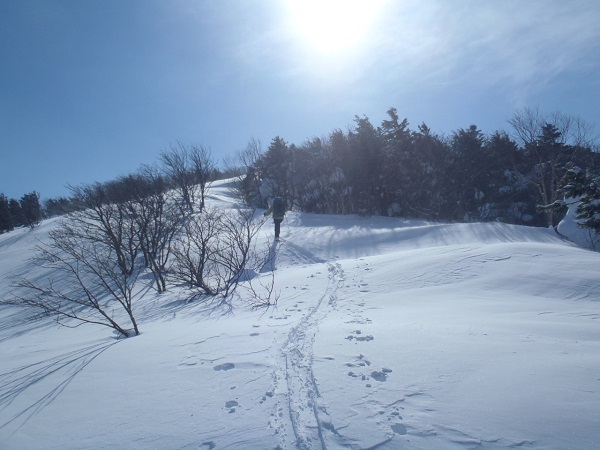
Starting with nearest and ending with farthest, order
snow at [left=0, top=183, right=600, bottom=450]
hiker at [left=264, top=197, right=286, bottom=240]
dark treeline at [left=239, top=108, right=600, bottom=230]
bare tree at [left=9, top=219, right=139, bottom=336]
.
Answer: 1. snow at [left=0, top=183, right=600, bottom=450]
2. bare tree at [left=9, top=219, right=139, bottom=336]
3. hiker at [left=264, top=197, right=286, bottom=240]
4. dark treeline at [left=239, top=108, right=600, bottom=230]

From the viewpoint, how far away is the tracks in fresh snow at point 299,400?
290 cm

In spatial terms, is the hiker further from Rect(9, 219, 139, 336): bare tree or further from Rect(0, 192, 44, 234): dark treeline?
Rect(0, 192, 44, 234): dark treeline

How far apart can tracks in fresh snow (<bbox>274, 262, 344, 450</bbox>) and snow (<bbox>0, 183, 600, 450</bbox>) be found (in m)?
0.02

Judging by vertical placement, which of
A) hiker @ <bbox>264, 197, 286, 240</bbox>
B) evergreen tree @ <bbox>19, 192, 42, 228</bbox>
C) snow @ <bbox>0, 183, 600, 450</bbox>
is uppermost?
evergreen tree @ <bbox>19, 192, 42, 228</bbox>

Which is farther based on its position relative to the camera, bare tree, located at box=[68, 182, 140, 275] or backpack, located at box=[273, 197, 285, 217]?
backpack, located at box=[273, 197, 285, 217]

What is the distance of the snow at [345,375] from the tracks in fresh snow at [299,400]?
15 millimetres

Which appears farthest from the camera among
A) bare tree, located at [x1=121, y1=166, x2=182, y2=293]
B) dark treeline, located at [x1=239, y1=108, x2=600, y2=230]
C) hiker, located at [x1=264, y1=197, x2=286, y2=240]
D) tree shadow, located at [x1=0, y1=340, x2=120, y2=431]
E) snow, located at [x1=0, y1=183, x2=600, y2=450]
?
dark treeline, located at [x1=239, y1=108, x2=600, y2=230]

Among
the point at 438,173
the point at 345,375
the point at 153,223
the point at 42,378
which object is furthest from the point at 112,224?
the point at 438,173

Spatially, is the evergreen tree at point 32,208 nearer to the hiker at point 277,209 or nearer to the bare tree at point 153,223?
the bare tree at point 153,223

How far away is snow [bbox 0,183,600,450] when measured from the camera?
2.89 metres

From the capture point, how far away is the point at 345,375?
3.87 m

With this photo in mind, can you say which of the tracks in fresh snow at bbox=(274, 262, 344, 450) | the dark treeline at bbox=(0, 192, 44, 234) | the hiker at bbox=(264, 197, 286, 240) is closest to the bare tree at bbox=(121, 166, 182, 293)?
the hiker at bbox=(264, 197, 286, 240)

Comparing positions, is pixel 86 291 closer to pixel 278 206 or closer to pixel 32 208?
pixel 278 206

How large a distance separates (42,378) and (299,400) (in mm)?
4111
